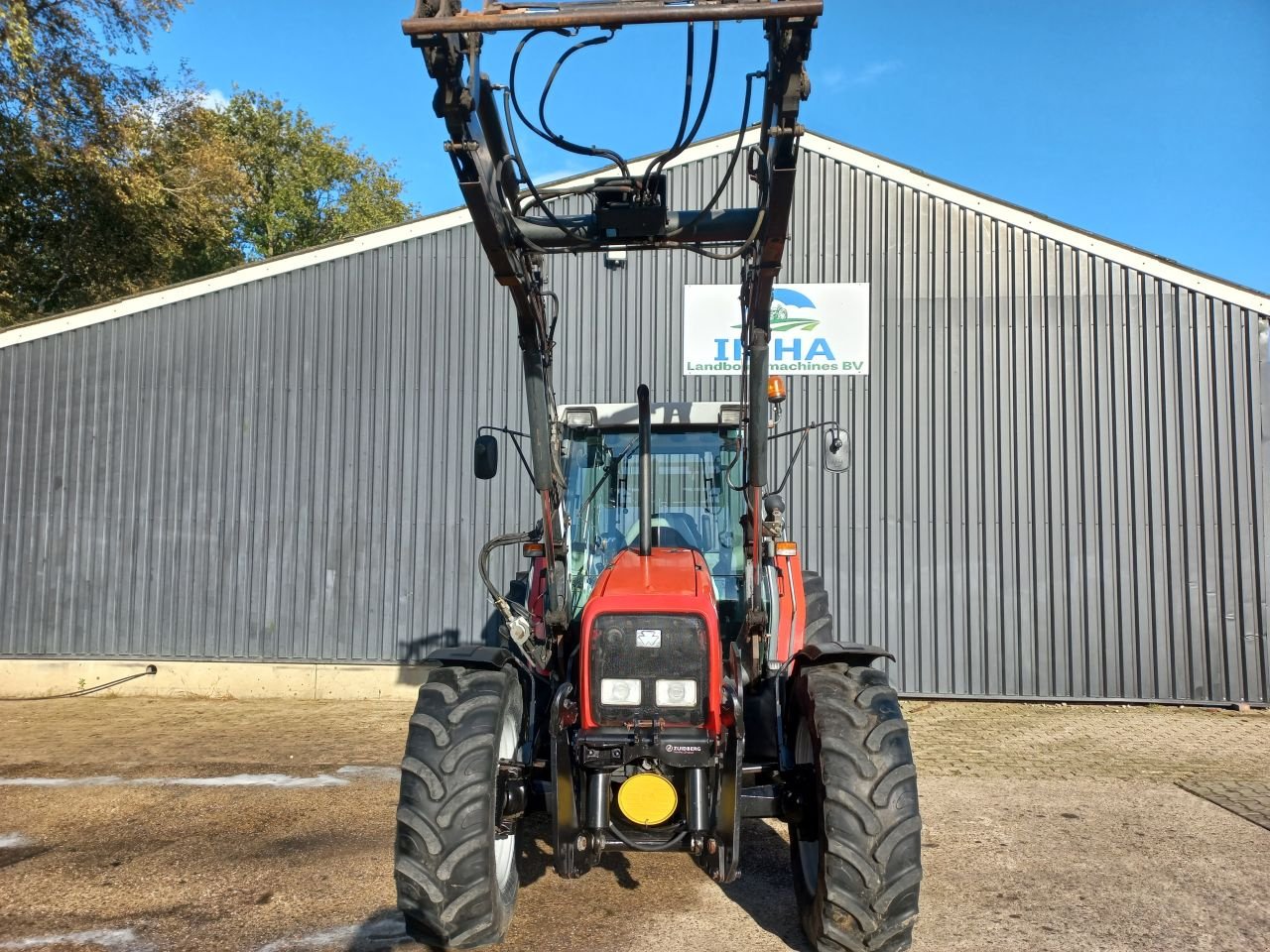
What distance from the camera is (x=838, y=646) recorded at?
450 cm

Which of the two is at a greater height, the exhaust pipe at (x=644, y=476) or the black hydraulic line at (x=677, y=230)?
the black hydraulic line at (x=677, y=230)

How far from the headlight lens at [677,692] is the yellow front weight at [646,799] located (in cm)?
33

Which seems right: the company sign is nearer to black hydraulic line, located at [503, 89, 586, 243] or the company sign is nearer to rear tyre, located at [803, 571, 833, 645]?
rear tyre, located at [803, 571, 833, 645]

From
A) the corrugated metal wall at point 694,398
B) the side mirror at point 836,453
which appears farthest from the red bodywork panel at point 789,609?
the corrugated metal wall at point 694,398

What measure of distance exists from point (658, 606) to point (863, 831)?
1.21 m

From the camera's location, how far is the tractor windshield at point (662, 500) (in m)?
5.21

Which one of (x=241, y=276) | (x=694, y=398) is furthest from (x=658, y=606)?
(x=241, y=276)

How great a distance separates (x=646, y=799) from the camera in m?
3.75

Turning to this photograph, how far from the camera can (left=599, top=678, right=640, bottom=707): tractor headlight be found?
3961mm

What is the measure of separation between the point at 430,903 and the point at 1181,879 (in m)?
3.92

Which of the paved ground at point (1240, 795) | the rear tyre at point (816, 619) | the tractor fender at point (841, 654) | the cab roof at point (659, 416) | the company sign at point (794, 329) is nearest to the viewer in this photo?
the tractor fender at point (841, 654)

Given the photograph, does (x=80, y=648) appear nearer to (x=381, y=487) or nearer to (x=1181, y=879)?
(x=381, y=487)

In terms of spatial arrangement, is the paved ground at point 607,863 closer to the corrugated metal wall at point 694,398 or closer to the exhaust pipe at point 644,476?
the corrugated metal wall at point 694,398

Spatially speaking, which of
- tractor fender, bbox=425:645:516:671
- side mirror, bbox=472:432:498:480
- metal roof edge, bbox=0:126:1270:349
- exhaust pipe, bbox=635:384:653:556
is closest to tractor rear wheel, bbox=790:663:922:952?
exhaust pipe, bbox=635:384:653:556
